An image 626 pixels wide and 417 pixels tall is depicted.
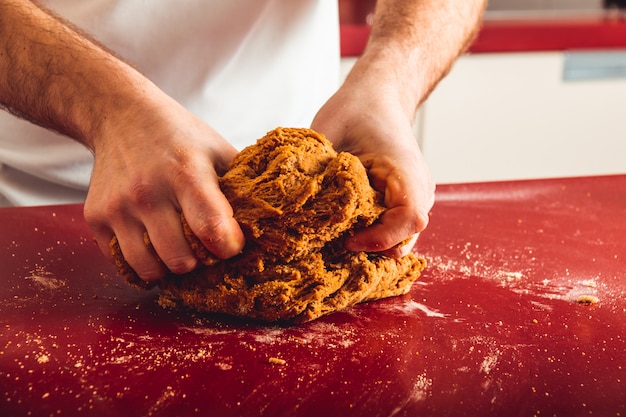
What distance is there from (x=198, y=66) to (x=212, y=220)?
73 centimetres

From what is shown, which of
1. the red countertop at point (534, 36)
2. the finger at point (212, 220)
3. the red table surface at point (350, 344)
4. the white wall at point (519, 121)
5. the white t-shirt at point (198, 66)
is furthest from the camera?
the white wall at point (519, 121)

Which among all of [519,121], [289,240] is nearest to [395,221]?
[289,240]

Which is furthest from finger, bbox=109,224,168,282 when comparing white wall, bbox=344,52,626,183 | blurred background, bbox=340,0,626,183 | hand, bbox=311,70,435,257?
white wall, bbox=344,52,626,183

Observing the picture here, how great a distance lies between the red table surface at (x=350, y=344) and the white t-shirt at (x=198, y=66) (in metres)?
0.30

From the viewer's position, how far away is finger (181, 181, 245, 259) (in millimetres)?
904

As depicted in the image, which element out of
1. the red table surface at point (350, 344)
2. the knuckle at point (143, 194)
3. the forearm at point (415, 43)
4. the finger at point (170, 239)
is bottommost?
the red table surface at point (350, 344)

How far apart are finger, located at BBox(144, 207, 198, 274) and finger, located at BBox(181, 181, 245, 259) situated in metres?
0.03

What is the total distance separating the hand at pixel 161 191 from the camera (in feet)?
3.00

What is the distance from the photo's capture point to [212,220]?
90cm

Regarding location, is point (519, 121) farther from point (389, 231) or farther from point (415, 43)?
point (389, 231)

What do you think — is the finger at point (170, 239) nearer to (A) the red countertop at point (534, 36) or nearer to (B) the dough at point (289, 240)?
(B) the dough at point (289, 240)

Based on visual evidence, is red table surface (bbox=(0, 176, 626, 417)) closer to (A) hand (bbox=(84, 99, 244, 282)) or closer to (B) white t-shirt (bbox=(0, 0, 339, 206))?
(A) hand (bbox=(84, 99, 244, 282))

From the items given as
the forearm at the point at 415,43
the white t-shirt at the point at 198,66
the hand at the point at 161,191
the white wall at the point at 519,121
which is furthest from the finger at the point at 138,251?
the white wall at the point at 519,121

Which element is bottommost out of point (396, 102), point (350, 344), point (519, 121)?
point (519, 121)
